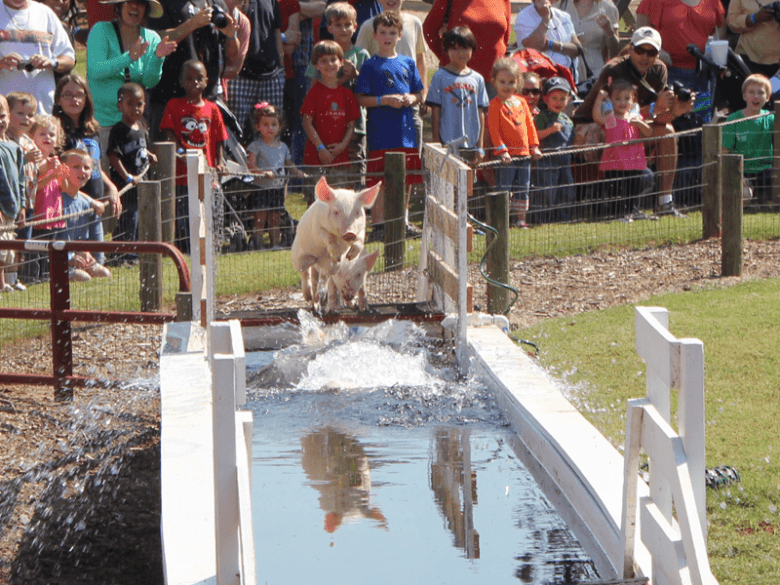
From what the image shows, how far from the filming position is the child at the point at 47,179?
9203mm

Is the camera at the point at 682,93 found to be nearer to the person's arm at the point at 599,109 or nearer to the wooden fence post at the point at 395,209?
the person's arm at the point at 599,109

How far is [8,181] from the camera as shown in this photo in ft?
28.0

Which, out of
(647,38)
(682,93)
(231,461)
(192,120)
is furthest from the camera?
(682,93)

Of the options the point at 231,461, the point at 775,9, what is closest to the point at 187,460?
the point at 231,461

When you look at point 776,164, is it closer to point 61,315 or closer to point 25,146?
point 25,146

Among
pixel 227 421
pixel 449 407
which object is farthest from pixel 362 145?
pixel 227 421

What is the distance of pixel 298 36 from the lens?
11.9 m

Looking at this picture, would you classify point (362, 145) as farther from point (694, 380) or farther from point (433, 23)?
point (694, 380)

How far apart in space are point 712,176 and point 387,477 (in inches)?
267

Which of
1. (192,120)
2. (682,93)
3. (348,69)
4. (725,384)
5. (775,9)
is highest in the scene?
(775,9)

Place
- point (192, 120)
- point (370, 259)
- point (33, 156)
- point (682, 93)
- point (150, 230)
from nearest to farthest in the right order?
point (370, 259) < point (150, 230) < point (33, 156) < point (192, 120) < point (682, 93)

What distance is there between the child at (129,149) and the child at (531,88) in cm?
414

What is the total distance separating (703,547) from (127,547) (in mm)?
3058

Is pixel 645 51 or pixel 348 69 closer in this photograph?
pixel 348 69
